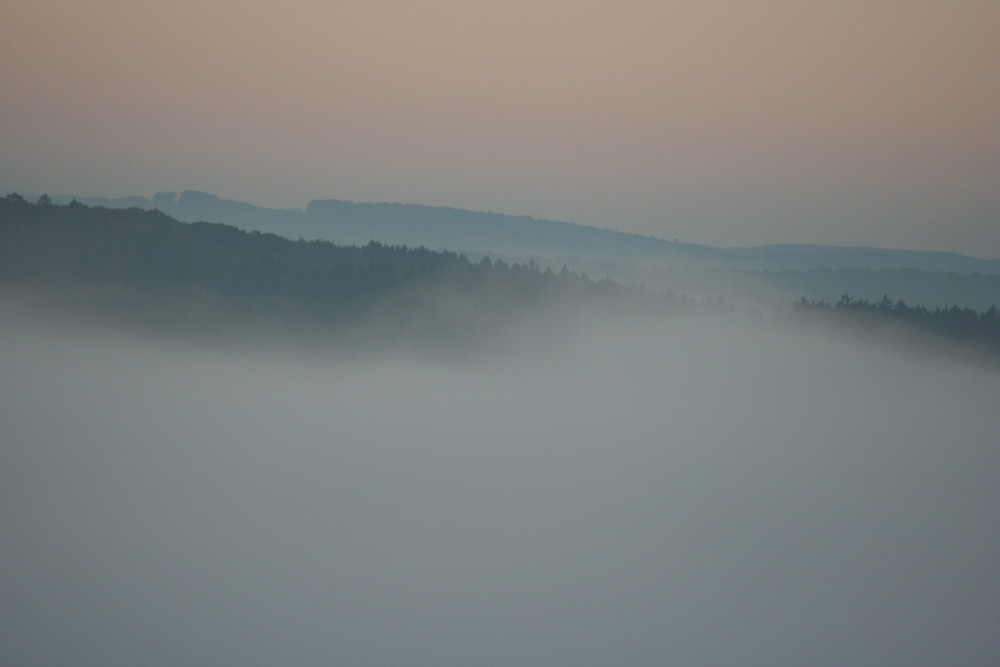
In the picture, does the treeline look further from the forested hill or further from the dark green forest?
the forested hill

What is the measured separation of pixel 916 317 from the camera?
67875 millimetres

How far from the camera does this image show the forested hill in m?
69.1

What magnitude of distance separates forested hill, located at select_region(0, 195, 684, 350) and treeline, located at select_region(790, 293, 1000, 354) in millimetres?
17476

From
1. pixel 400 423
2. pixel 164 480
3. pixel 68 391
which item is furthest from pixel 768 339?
pixel 68 391

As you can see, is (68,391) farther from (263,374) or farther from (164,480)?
(164,480)

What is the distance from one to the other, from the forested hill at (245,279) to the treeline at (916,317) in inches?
688

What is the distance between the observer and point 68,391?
73.1 metres

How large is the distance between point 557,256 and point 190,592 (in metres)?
92.0

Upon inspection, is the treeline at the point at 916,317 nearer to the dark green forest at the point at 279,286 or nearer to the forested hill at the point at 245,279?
the dark green forest at the point at 279,286

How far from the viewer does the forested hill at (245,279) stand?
→ 69.1m

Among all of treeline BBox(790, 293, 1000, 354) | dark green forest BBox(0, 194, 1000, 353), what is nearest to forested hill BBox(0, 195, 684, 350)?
dark green forest BBox(0, 194, 1000, 353)

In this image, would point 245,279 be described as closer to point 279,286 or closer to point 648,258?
point 279,286

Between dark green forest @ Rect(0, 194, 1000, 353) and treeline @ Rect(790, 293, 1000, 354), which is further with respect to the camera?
dark green forest @ Rect(0, 194, 1000, 353)

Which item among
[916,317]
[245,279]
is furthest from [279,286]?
[916,317]
